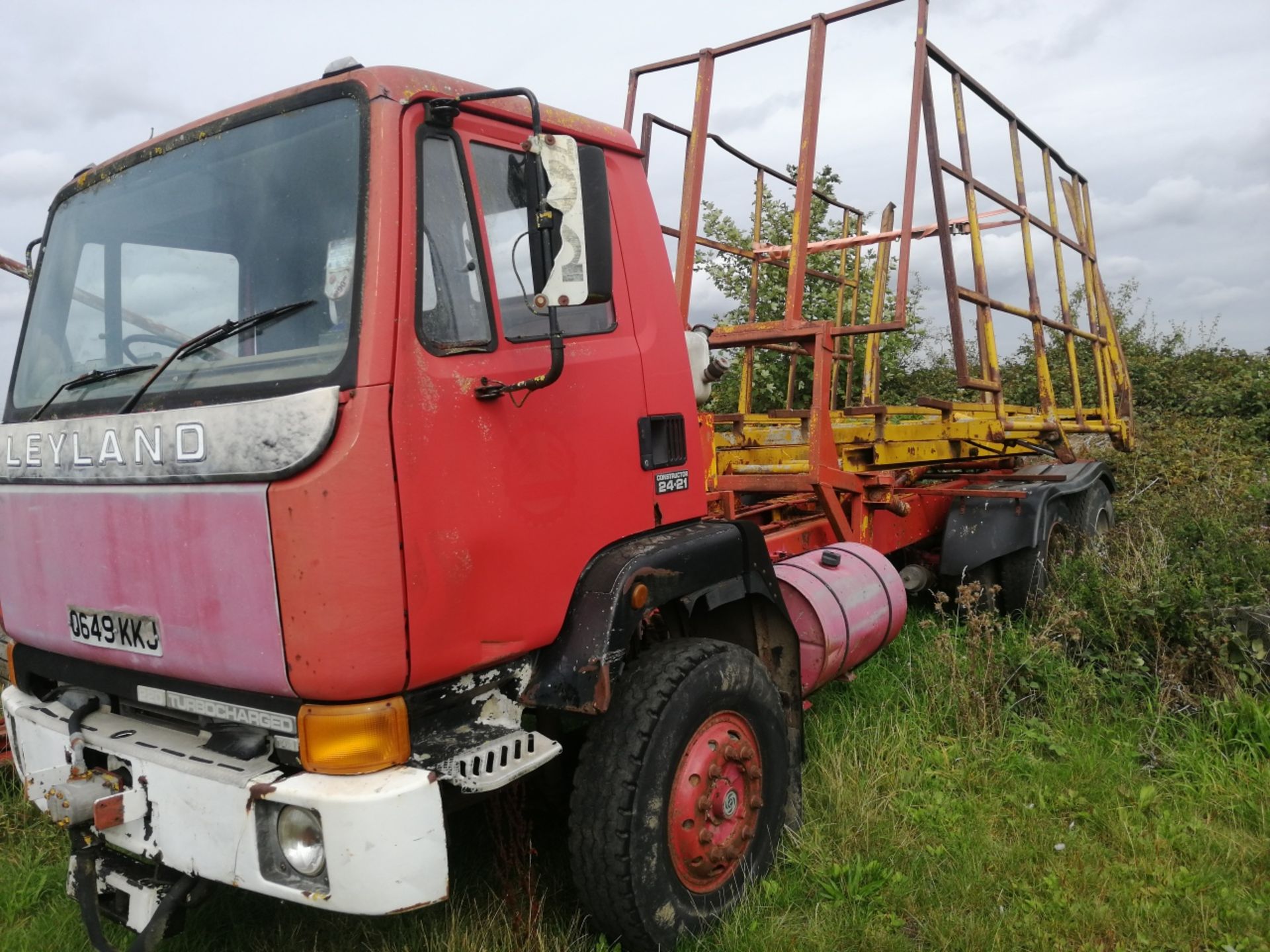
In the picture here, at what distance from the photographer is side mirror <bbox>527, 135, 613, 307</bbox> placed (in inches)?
85.3

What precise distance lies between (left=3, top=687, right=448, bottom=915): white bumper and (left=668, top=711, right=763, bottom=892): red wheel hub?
0.79 metres

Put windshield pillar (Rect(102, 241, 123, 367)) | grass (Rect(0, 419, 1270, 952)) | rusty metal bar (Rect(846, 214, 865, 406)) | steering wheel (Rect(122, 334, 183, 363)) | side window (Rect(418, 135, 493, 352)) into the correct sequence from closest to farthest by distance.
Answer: side window (Rect(418, 135, 493, 352)) < steering wheel (Rect(122, 334, 183, 363)) < windshield pillar (Rect(102, 241, 123, 367)) < grass (Rect(0, 419, 1270, 952)) < rusty metal bar (Rect(846, 214, 865, 406))

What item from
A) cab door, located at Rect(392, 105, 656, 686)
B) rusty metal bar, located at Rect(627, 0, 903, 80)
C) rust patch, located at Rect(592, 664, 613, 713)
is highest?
rusty metal bar, located at Rect(627, 0, 903, 80)

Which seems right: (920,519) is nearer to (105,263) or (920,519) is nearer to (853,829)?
(853,829)

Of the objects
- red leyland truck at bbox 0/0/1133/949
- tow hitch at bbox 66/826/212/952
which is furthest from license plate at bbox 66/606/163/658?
tow hitch at bbox 66/826/212/952

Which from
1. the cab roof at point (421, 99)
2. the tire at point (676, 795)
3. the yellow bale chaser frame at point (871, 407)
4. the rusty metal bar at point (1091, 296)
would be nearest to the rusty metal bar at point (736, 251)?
the yellow bale chaser frame at point (871, 407)

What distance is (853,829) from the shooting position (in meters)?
3.36

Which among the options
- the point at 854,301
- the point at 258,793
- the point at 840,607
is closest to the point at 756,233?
the point at 854,301

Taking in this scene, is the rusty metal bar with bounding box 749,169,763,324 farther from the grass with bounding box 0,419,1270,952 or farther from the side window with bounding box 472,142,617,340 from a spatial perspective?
the side window with bounding box 472,142,617,340

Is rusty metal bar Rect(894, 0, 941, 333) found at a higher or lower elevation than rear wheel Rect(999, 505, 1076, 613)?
higher

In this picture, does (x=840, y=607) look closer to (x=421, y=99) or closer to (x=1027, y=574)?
(x=1027, y=574)

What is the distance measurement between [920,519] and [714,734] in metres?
3.12

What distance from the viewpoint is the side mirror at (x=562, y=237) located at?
217 cm

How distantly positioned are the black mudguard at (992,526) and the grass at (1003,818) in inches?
14.8
